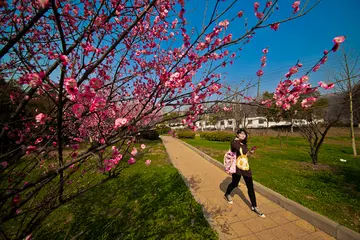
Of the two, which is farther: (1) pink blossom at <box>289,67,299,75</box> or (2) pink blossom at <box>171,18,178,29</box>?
(2) pink blossom at <box>171,18,178,29</box>

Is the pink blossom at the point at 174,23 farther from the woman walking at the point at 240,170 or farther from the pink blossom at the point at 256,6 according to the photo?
the woman walking at the point at 240,170

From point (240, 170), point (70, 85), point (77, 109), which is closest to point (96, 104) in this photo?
point (70, 85)

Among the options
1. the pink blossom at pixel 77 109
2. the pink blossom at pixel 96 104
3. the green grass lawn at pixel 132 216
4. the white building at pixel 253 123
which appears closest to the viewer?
the pink blossom at pixel 96 104

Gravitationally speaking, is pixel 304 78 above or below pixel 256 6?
below

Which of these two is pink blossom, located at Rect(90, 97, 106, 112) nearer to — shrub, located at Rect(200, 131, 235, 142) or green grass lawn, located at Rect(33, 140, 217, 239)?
green grass lawn, located at Rect(33, 140, 217, 239)

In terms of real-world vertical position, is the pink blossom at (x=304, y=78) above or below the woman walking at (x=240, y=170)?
above

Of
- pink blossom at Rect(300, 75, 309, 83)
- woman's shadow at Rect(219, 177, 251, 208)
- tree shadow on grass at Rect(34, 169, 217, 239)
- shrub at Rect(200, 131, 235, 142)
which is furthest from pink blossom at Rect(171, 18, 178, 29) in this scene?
shrub at Rect(200, 131, 235, 142)

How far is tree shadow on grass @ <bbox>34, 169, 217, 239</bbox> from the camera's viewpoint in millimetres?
2998

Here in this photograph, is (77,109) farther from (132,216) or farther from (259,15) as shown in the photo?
(132,216)

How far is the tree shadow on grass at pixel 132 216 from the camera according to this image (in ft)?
9.84

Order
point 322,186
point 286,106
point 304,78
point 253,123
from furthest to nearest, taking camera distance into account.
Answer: point 253,123, point 322,186, point 286,106, point 304,78

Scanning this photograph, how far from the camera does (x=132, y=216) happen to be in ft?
11.6

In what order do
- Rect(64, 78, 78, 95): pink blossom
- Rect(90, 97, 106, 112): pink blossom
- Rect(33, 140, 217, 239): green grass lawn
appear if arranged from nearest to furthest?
Rect(64, 78, 78, 95): pink blossom, Rect(90, 97, 106, 112): pink blossom, Rect(33, 140, 217, 239): green grass lawn

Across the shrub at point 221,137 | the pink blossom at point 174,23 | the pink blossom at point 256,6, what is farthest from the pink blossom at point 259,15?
the shrub at point 221,137
